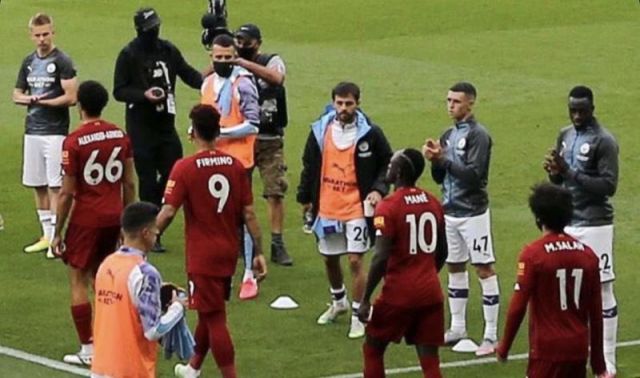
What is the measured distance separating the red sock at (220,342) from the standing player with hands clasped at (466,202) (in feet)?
7.49

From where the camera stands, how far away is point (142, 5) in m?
35.6

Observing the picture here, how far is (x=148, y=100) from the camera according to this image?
656 inches

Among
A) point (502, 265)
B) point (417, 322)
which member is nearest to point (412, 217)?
point (417, 322)

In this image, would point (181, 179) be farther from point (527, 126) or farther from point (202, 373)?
point (527, 126)

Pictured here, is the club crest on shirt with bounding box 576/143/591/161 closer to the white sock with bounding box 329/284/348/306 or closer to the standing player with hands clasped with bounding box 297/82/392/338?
the standing player with hands clasped with bounding box 297/82/392/338

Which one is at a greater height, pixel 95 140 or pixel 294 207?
pixel 95 140

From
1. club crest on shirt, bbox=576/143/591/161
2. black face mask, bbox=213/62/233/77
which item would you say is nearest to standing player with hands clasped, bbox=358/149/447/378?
club crest on shirt, bbox=576/143/591/161

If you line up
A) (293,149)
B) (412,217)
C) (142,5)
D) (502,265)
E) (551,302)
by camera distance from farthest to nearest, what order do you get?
(142,5)
(293,149)
(502,265)
(412,217)
(551,302)

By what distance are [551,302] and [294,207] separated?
8731 mm

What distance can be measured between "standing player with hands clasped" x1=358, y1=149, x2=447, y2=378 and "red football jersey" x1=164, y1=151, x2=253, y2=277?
114 cm

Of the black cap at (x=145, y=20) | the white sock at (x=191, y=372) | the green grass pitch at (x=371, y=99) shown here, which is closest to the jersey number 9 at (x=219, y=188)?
the white sock at (x=191, y=372)

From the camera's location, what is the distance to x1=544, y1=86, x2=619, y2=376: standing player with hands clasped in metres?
13.0

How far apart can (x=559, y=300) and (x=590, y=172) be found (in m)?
2.62

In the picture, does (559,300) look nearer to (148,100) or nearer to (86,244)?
(86,244)
